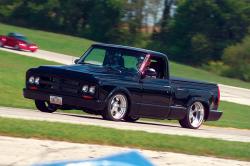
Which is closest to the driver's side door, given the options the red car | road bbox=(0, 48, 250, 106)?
road bbox=(0, 48, 250, 106)

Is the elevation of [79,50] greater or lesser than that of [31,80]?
greater

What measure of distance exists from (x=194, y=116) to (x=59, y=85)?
383cm

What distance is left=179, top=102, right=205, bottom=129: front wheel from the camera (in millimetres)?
18094

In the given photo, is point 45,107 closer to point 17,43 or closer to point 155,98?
point 155,98

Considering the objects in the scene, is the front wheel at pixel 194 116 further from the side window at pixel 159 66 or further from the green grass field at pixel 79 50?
the green grass field at pixel 79 50

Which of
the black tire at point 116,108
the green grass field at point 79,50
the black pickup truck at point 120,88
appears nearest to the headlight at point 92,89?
the black pickup truck at point 120,88

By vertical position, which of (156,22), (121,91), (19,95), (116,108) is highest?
(156,22)

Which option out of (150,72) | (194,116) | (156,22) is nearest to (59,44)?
(156,22)

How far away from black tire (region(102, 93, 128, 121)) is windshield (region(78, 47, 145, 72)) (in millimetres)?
844

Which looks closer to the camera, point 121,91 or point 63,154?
point 63,154

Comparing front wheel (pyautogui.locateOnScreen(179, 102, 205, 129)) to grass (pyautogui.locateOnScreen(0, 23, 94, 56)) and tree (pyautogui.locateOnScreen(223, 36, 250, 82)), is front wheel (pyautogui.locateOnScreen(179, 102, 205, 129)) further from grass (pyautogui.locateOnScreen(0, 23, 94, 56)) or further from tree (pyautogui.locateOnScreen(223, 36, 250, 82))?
tree (pyautogui.locateOnScreen(223, 36, 250, 82))

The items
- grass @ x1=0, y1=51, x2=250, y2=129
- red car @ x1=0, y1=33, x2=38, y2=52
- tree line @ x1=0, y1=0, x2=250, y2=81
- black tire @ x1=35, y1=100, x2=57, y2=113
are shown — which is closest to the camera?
black tire @ x1=35, y1=100, x2=57, y2=113

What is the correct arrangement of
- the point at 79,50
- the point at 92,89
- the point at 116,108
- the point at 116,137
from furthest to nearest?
the point at 79,50
the point at 116,108
the point at 92,89
the point at 116,137

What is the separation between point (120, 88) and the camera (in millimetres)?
16156
